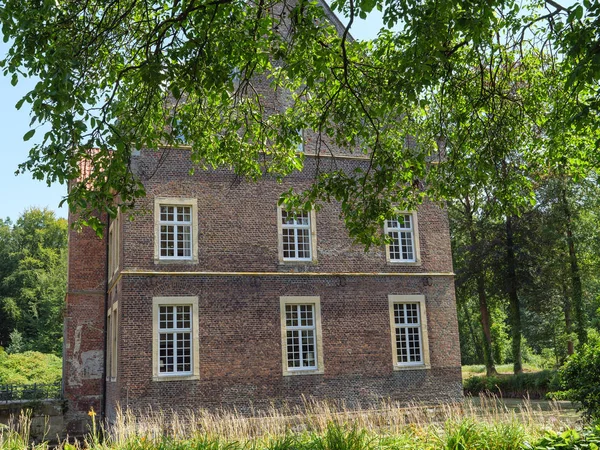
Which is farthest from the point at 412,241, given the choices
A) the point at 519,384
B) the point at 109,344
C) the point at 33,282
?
the point at 33,282

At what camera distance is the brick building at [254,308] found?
1936 cm

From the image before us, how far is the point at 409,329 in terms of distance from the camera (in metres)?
22.0

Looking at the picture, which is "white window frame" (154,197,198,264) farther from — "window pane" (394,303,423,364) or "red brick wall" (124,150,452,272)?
"window pane" (394,303,423,364)

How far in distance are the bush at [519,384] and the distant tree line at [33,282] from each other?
100 ft

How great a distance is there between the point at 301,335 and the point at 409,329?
3804mm

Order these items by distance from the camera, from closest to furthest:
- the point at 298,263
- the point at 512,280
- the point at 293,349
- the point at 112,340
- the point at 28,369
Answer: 1. the point at 293,349
2. the point at 298,263
3. the point at 112,340
4. the point at 512,280
5. the point at 28,369

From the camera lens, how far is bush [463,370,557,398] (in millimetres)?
28406

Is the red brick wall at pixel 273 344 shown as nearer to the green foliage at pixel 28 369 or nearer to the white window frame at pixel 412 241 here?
the white window frame at pixel 412 241

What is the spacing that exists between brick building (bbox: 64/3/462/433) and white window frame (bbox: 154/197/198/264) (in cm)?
4

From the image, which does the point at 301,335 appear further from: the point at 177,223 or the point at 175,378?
the point at 177,223

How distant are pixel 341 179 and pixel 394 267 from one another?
12.1 m

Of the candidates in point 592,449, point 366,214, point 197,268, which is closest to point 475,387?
point 197,268

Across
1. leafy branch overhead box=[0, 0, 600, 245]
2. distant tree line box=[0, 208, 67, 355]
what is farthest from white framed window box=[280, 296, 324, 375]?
distant tree line box=[0, 208, 67, 355]

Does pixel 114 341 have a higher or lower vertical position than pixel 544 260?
lower
